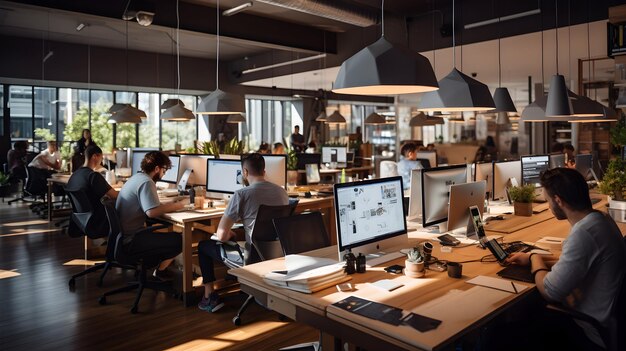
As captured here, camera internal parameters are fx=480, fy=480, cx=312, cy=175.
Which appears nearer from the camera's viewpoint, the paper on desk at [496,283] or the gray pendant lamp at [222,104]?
the paper on desk at [496,283]

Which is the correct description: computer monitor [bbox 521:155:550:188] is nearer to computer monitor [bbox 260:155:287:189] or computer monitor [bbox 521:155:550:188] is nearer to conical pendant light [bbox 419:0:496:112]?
conical pendant light [bbox 419:0:496:112]

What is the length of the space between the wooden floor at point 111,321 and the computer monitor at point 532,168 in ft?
Result: 9.30

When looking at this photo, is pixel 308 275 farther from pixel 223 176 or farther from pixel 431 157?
pixel 431 157

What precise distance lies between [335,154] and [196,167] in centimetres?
564

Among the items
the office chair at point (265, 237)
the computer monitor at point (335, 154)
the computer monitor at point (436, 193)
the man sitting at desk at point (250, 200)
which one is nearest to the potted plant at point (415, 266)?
the computer monitor at point (436, 193)

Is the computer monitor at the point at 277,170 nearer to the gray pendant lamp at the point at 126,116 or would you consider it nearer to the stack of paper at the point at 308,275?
the stack of paper at the point at 308,275

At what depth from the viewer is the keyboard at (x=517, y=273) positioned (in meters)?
2.35

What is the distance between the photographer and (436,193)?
3432mm

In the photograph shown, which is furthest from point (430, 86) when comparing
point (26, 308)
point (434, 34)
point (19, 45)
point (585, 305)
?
point (19, 45)

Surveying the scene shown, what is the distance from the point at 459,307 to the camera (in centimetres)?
199

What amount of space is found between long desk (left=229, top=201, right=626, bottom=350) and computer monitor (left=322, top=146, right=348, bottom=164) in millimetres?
8188

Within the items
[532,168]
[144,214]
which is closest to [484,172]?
[532,168]

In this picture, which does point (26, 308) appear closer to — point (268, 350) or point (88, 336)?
point (88, 336)

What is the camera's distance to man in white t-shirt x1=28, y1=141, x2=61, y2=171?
9359mm
